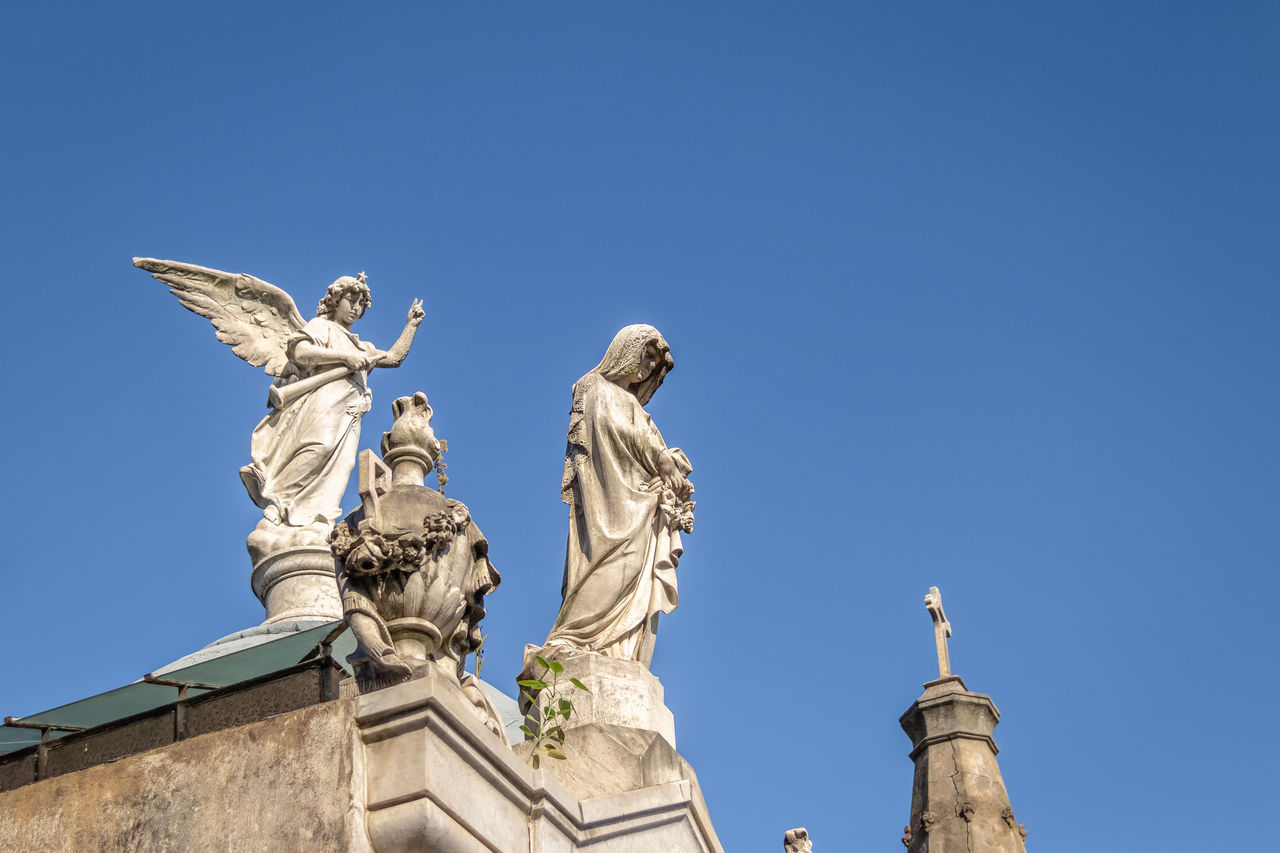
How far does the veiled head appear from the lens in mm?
10422

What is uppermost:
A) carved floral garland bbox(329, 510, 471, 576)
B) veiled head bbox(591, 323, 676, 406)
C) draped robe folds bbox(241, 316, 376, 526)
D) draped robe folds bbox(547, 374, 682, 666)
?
draped robe folds bbox(241, 316, 376, 526)

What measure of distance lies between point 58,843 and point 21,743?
889 mm

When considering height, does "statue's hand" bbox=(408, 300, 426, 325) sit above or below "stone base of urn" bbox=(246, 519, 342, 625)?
above

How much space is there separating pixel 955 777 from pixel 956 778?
2cm

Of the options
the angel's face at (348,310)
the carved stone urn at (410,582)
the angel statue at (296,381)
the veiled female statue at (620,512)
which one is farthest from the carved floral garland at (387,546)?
the angel's face at (348,310)

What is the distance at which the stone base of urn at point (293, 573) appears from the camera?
1297 centimetres

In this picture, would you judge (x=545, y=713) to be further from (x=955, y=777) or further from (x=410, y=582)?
(x=955, y=777)

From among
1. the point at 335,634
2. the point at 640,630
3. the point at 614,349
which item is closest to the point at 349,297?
the point at 614,349

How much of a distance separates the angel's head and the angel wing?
0.45m

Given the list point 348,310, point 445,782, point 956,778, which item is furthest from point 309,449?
point 445,782

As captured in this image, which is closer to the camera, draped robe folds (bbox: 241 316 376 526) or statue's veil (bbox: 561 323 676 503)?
statue's veil (bbox: 561 323 676 503)

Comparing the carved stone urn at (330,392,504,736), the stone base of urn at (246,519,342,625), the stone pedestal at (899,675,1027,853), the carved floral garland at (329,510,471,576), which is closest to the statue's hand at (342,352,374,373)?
the stone base of urn at (246,519,342,625)

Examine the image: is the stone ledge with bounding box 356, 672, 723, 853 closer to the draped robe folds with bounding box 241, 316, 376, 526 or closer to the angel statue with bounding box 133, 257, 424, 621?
the angel statue with bounding box 133, 257, 424, 621

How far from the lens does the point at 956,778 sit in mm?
14570
